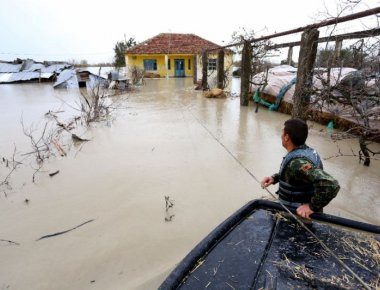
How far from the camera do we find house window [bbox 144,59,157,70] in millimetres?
27453

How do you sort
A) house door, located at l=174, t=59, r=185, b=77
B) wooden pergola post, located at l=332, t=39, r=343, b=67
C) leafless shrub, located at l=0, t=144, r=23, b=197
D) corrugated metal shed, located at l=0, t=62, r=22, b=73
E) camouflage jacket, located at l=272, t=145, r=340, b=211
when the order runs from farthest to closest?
house door, located at l=174, t=59, r=185, b=77 → corrugated metal shed, located at l=0, t=62, r=22, b=73 → wooden pergola post, located at l=332, t=39, r=343, b=67 → leafless shrub, located at l=0, t=144, r=23, b=197 → camouflage jacket, located at l=272, t=145, r=340, b=211

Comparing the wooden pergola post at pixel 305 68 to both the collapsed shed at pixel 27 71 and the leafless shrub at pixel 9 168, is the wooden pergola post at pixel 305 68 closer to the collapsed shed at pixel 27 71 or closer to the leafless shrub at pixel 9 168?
the leafless shrub at pixel 9 168

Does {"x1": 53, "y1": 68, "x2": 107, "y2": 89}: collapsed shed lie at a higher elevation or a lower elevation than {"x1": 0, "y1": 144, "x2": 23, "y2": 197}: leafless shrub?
higher

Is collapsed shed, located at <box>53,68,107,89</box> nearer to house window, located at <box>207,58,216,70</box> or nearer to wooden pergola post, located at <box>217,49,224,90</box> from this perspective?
wooden pergola post, located at <box>217,49,224,90</box>

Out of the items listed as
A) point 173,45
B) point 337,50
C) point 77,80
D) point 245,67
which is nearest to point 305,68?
point 337,50

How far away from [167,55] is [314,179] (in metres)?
25.9

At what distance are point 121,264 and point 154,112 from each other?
25.1ft

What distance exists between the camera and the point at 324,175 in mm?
1932

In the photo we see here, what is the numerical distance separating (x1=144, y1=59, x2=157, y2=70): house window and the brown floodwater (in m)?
21.4

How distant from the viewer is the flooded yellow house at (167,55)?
86.6ft

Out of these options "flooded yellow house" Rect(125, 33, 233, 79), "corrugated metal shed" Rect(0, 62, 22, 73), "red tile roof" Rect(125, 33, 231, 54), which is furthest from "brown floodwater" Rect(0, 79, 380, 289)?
"corrugated metal shed" Rect(0, 62, 22, 73)

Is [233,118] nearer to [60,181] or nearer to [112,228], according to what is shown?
[60,181]

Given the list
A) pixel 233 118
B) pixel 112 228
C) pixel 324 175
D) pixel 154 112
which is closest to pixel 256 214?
pixel 324 175

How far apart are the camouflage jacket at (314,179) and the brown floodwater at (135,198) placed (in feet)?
4.14
